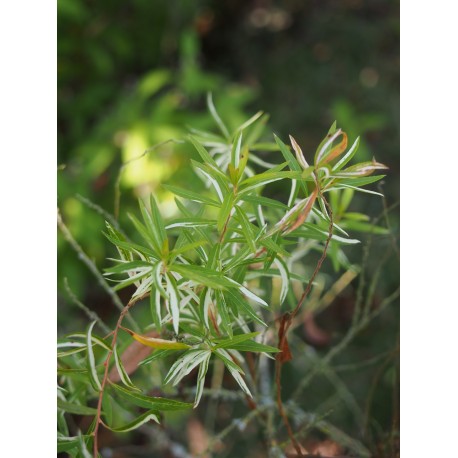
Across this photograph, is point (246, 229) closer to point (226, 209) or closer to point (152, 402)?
point (226, 209)

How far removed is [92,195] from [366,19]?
1322mm

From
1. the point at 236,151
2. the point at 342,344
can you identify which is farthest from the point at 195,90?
the point at 236,151

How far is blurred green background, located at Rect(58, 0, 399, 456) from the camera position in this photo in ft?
4.98

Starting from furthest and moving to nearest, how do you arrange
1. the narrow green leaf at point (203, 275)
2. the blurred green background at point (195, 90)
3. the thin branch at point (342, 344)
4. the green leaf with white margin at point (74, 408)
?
the blurred green background at point (195, 90), the thin branch at point (342, 344), the green leaf with white margin at point (74, 408), the narrow green leaf at point (203, 275)

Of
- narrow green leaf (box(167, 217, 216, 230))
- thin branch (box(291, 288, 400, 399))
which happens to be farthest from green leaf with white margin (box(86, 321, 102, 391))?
thin branch (box(291, 288, 400, 399))

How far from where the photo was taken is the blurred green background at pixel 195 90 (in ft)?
4.98

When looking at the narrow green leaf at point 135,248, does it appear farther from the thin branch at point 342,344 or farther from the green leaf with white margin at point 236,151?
the thin branch at point 342,344

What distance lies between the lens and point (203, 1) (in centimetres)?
207

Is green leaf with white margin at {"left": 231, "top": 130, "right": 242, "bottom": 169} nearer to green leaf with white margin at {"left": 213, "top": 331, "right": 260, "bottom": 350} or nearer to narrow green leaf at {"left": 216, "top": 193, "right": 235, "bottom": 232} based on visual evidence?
narrow green leaf at {"left": 216, "top": 193, "right": 235, "bottom": 232}

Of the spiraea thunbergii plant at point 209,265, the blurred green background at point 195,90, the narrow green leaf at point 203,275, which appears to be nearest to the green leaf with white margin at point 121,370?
the spiraea thunbergii plant at point 209,265

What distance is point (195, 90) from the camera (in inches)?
67.7

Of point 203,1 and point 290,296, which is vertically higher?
point 203,1
